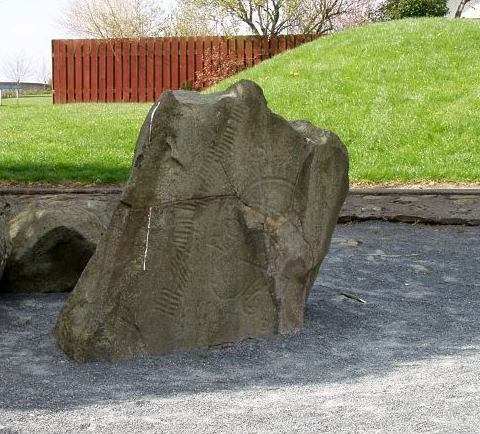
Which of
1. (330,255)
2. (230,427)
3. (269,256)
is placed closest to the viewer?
(230,427)

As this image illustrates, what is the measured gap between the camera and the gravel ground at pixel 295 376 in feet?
12.8

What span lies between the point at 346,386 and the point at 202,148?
1.62 meters

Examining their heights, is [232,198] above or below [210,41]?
below

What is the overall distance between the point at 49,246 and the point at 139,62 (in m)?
19.5

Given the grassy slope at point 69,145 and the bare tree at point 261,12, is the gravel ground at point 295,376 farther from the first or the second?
the bare tree at point 261,12

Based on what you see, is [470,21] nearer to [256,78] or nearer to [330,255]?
[256,78]

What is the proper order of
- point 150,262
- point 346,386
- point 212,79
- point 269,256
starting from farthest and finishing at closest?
point 212,79, point 269,256, point 150,262, point 346,386

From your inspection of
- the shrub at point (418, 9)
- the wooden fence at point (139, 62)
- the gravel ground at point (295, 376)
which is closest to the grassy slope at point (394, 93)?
the gravel ground at point (295, 376)

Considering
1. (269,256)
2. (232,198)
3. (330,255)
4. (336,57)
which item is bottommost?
(330,255)

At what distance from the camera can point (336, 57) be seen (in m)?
17.3

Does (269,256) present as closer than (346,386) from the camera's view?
No

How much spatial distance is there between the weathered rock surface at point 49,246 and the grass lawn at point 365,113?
5093 mm

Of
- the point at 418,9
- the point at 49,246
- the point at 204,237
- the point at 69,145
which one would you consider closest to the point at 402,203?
the point at 49,246

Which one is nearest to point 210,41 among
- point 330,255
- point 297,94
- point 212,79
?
point 212,79
